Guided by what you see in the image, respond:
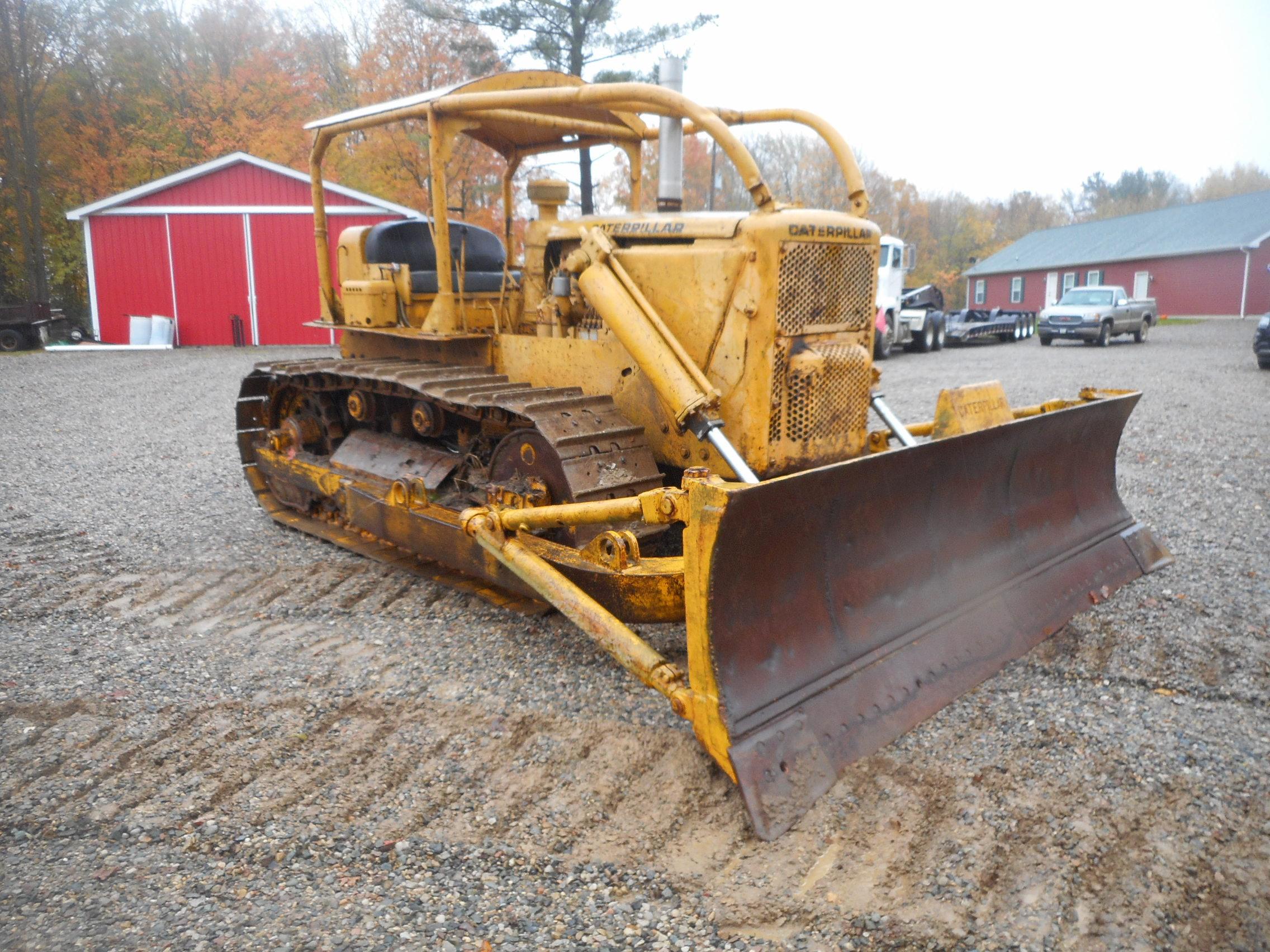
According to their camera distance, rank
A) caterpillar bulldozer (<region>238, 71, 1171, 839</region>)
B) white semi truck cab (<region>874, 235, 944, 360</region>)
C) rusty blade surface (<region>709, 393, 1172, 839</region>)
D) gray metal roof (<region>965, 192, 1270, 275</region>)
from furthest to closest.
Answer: gray metal roof (<region>965, 192, 1270, 275</region>)
white semi truck cab (<region>874, 235, 944, 360</region>)
caterpillar bulldozer (<region>238, 71, 1171, 839</region>)
rusty blade surface (<region>709, 393, 1172, 839</region>)

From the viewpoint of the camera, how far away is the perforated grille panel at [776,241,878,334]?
13.3 feet

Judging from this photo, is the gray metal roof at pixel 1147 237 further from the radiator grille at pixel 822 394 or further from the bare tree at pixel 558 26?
the radiator grille at pixel 822 394

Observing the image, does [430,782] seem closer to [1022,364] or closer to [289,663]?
[289,663]

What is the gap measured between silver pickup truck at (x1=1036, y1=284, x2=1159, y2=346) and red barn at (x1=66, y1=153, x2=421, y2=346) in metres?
16.3

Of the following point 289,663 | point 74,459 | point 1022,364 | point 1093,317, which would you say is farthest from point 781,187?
point 289,663

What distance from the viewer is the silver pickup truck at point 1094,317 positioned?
888 inches

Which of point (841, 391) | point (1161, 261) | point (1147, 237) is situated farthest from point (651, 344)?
point (1147, 237)

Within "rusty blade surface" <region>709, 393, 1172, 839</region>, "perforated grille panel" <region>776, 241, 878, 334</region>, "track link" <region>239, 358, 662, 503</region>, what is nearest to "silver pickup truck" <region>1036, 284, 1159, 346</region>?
"rusty blade surface" <region>709, 393, 1172, 839</region>

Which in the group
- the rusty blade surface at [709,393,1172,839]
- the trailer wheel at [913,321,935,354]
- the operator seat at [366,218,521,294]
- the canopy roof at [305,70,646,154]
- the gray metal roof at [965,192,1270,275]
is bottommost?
the rusty blade surface at [709,393,1172,839]

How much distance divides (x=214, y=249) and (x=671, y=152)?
59.4 feet

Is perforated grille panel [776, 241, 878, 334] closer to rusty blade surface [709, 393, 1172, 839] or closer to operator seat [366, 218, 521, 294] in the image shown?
rusty blade surface [709, 393, 1172, 839]

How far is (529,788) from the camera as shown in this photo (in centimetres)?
307

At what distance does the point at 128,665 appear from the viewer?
13.1ft

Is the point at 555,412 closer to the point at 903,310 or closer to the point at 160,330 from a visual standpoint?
the point at 160,330
